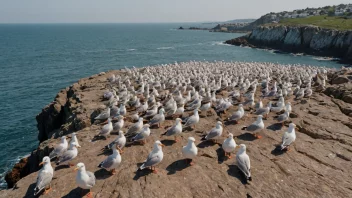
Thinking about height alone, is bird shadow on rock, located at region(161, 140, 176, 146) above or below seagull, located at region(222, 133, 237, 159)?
below

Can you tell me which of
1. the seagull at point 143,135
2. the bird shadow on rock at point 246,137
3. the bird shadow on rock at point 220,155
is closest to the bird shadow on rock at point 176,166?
the bird shadow on rock at point 220,155

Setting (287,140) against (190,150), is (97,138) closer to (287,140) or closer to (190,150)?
(190,150)

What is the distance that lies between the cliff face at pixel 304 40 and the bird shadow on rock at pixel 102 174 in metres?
73.2

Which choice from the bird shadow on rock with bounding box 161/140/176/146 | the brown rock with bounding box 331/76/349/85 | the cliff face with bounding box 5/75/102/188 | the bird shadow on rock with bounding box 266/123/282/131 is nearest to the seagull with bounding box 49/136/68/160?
the cliff face with bounding box 5/75/102/188

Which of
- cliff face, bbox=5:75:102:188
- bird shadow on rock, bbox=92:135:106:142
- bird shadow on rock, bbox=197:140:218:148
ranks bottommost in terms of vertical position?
cliff face, bbox=5:75:102:188

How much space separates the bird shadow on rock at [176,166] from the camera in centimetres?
1148

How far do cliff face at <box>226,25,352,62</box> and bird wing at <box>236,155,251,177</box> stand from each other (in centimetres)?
7021

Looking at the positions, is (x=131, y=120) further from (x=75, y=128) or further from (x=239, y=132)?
(x=239, y=132)

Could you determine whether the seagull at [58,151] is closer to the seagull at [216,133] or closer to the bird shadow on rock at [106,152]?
the bird shadow on rock at [106,152]

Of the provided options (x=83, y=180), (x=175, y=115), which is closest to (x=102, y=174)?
(x=83, y=180)

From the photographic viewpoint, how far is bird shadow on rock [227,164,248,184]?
36.3 feet

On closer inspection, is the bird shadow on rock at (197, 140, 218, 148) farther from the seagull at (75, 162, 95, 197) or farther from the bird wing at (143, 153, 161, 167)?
the seagull at (75, 162, 95, 197)

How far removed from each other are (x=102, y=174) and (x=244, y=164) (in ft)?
18.5

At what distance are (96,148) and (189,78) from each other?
1750 centimetres
